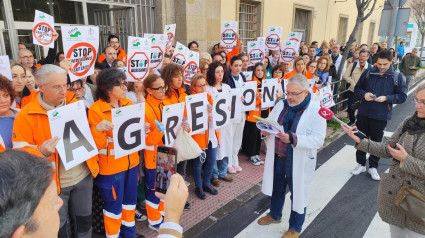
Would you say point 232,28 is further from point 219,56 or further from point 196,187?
point 196,187

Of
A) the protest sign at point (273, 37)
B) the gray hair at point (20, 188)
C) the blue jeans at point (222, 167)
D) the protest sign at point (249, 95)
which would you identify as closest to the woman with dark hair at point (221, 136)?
the blue jeans at point (222, 167)

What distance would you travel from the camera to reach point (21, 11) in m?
6.96

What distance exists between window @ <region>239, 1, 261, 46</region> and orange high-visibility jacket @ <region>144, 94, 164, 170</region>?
9.50 metres

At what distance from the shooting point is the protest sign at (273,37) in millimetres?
7594

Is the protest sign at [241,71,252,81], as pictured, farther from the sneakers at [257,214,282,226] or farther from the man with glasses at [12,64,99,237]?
the man with glasses at [12,64,99,237]

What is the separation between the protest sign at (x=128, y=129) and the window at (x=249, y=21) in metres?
9.93

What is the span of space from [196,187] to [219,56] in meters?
2.72

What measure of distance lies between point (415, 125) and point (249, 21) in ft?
35.3

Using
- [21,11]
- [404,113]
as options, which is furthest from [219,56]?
[404,113]

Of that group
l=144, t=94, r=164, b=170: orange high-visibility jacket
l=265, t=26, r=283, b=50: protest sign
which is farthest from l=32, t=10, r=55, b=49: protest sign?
l=265, t=26, r=283, b=50: protest sign

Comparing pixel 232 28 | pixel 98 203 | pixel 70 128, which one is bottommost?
pixel 98 203

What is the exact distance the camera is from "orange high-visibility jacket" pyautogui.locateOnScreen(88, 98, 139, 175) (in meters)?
2.87

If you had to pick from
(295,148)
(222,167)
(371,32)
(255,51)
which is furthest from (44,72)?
(371,32)

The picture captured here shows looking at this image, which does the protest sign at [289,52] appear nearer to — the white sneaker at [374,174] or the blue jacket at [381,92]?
the blue jacket at [381,92]
